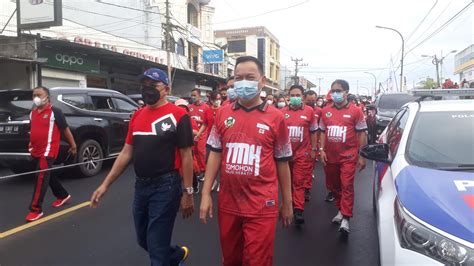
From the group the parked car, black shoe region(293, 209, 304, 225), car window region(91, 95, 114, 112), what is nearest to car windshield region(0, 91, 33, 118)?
car window region(91, 95, 114, 112)

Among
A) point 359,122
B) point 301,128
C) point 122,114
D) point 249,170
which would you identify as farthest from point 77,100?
point 249,170

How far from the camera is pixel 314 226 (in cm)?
535

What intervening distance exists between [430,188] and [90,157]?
723 cm

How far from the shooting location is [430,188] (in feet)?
9.05

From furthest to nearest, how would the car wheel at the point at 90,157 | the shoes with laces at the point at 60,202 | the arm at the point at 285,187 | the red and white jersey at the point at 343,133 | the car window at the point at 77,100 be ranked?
the car wheel at the point at 90,157 < the car window at the point at 77,100 < the shoes with laces at the point at 60,202 < the red and white jersey at the point at 343,133 < the arm at the point at 285,187

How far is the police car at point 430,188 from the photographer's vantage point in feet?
7.77

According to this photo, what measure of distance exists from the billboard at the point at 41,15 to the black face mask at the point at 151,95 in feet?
49.9

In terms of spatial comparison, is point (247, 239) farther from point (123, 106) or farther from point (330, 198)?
point (123, 106)

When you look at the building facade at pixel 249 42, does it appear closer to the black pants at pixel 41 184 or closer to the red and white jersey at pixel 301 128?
the red and white jersey at pixel 301 128

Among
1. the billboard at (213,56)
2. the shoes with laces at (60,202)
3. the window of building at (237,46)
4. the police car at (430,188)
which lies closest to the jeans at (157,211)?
the police car at (430,188)

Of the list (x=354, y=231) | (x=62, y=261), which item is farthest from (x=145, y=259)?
(x=354, y=231)

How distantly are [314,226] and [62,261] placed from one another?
302 centimetres

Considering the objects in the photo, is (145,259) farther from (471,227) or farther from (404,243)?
(471,227)

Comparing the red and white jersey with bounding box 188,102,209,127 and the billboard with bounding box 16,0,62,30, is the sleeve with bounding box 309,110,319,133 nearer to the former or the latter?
the red and white jersey with bounding box 188,102,209,127
